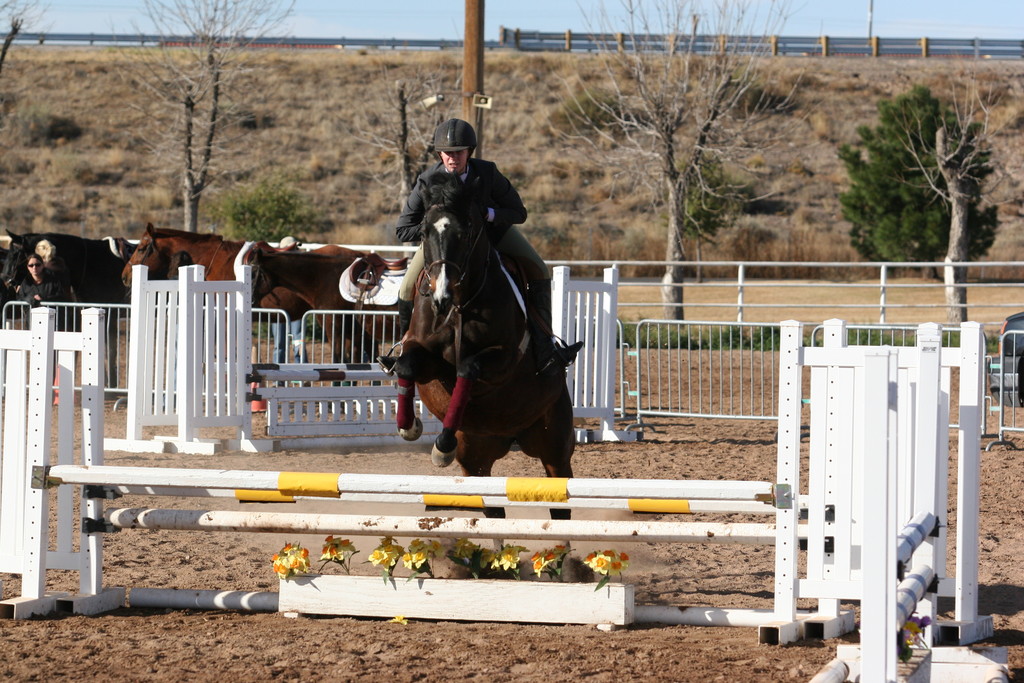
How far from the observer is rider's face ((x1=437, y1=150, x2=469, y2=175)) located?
5.77 m

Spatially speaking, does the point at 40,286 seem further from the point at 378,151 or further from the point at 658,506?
the point at 378,151

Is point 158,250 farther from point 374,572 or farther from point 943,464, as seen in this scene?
point 943,464

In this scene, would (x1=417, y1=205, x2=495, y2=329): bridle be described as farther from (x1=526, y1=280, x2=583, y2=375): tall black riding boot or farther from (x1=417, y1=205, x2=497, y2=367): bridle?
(x1=526, y1=280, x2=583, y2=375): tall black riding boot

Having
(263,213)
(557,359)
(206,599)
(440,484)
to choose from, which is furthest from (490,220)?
(263,213)

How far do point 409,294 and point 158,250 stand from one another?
819cm

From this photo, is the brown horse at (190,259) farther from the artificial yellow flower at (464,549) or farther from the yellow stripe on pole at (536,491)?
the yellow stripe on pole at (536,491)

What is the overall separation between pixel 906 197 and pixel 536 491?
26743mm

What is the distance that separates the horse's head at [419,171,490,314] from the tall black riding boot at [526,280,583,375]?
0.64m

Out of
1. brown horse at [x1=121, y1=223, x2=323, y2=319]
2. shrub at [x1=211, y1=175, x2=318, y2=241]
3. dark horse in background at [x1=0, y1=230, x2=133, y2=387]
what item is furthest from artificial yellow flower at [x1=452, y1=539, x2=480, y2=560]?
shrub at [x1=211, y1=175, x2=318, y2=241]

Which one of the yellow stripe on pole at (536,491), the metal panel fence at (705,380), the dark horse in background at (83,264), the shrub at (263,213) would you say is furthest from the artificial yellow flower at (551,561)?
the shrub at (263,213)

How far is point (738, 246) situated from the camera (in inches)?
1321

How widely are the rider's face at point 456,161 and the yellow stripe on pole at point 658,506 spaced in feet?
6.37

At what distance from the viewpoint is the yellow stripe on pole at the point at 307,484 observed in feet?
16.1

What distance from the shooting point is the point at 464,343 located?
5.60 m
